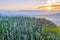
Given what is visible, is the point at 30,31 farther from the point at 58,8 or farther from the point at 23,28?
the point at 58,8

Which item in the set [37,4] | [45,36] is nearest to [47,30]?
[45,36]

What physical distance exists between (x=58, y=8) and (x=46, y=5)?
12 centimetres

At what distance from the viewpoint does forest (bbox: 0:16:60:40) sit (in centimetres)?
126

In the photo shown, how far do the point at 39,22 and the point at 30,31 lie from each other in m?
0.13

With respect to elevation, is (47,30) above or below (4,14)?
below

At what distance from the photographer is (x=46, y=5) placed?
50.8 inches

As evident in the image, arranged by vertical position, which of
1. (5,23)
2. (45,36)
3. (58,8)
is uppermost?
(58,8)

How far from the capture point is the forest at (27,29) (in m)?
1.26

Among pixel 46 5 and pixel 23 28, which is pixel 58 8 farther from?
pixel 23 28

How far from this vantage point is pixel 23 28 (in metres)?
1.30

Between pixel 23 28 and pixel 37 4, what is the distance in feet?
0.91

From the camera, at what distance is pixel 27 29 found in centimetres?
129

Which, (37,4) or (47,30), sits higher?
(37,4)

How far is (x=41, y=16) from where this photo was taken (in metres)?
1.29
